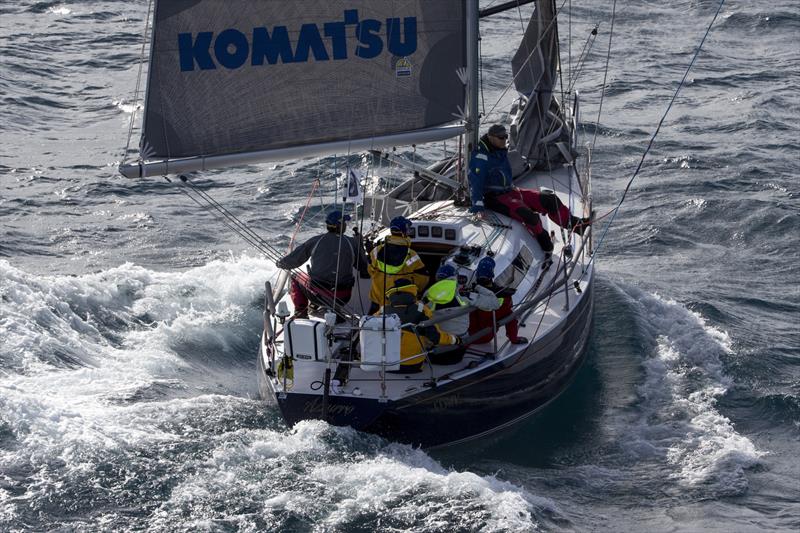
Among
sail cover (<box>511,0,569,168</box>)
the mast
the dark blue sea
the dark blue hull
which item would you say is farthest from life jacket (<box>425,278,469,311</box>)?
sail cover (<box>511,0,569,168</box>)

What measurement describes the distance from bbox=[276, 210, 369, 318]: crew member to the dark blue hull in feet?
3.29

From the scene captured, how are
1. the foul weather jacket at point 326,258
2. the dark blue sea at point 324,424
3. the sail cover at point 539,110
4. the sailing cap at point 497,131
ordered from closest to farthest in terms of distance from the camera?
1. the dark blue sea at point 324,424
2. the foul weather jacket at point 326,258
3. the sailing cap at point 497,131
4. the sail cover at point 539,110

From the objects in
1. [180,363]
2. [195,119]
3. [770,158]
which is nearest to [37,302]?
[180,363]

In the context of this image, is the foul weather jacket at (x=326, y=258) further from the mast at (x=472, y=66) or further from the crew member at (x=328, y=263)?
the mast at (x=472, y=66)

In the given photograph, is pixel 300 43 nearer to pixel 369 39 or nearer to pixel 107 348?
pixel 369 39

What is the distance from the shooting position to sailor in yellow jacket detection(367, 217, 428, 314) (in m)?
11.4

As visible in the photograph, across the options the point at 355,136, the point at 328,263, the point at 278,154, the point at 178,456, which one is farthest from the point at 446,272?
the point at 178,456

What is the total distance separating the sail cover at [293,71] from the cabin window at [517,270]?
1.85 metres

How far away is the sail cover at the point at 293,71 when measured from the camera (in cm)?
1089

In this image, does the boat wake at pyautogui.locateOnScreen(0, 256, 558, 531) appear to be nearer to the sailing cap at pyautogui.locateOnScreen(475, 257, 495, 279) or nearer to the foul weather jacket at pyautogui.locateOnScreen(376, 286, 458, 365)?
the foul weather jacket at pyautogui.locateOnScreen(376, 286, 458, 365)

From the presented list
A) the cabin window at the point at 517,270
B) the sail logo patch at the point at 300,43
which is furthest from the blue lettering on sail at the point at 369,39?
the cabin window at the point at 517,270

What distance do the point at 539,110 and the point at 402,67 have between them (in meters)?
4.70

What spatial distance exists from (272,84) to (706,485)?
5.75 metres

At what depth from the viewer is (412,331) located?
11023mm
